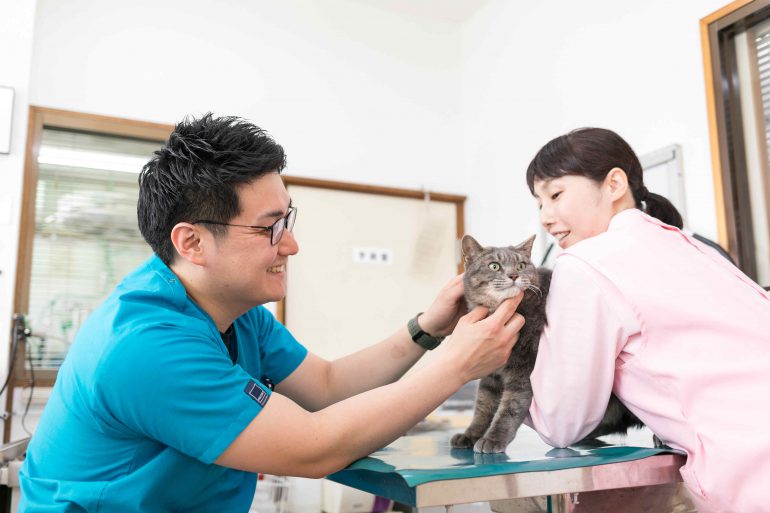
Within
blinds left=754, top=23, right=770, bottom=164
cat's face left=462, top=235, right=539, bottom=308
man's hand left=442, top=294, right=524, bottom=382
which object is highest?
blinds left=754, top=23, right=770, bottom=164

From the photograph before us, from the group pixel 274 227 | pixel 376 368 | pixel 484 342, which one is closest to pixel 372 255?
pixel 376 368

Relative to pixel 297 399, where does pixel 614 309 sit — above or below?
above

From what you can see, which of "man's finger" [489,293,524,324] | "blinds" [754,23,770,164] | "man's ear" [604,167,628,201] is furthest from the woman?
"blinds" [754,23,770,164]

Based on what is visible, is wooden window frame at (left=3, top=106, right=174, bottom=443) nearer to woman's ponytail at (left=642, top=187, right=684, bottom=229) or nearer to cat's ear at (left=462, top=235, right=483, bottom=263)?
cat's ear at (left=462, top=235, right=483, bottom=263)

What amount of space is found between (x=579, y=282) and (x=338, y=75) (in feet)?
9.69

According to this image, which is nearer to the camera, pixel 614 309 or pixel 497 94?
pixel 614 309

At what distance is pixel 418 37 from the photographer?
3.93 meters

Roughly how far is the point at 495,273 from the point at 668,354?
1.44 ft

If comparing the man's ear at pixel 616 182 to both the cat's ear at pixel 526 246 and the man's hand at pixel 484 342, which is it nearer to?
the cat's ear at pixel 526 246

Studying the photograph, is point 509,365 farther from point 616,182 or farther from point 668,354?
point 616,182

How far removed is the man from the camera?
0.91 metres

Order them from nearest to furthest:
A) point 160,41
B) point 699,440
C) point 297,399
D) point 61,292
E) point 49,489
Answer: point 699,440 < point 49,489 < point 297,399 < point 61,292 < point 160,41

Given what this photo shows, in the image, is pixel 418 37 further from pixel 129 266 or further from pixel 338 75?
pixel 129 266

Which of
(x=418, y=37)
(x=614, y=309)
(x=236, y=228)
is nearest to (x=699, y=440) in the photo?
(x=614, y=309)
